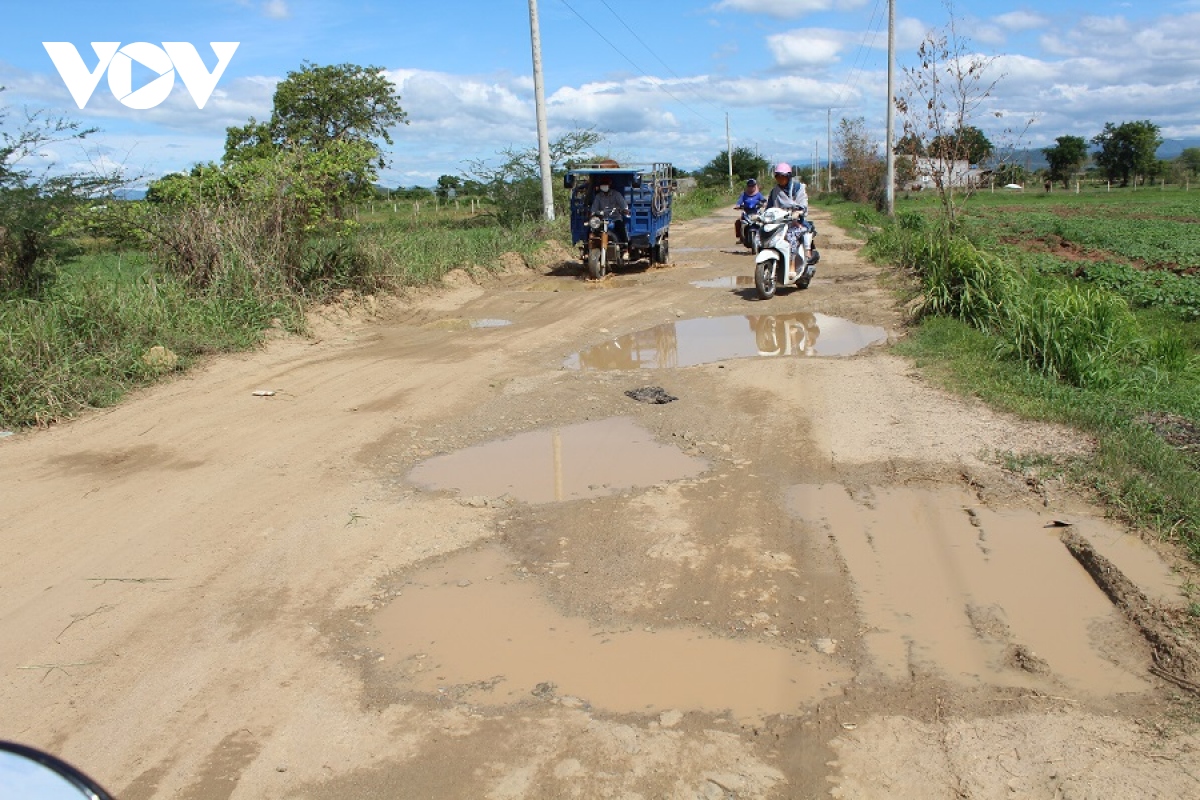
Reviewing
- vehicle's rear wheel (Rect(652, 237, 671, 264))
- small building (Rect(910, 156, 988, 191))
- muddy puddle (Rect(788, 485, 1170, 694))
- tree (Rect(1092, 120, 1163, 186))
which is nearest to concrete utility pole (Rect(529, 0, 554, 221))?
vehicle's rear wheel (Rect(652, 237, 671, 264))

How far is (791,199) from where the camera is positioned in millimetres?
12750

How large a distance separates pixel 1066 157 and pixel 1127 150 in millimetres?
4863

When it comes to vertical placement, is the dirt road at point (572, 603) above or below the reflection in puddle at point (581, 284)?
below

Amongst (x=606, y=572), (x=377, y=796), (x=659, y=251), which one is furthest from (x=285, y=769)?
(x=659, y=251)

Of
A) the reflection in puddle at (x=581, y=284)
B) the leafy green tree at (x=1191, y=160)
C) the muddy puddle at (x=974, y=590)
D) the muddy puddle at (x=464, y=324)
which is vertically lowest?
the muddy puddle at (x=974, y=590)

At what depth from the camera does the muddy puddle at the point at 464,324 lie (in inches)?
448

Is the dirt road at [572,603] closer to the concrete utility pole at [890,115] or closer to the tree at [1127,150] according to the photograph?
the concrete utility pole at [890,115]

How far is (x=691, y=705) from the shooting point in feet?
11.1

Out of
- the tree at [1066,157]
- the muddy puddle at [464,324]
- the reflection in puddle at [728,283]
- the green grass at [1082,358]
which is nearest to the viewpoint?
the green grass at [1082,358]

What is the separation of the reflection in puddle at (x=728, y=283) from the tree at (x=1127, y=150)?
179 feet

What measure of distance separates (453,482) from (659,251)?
11.7 m

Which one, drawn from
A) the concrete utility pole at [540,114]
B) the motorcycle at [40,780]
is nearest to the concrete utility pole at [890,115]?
the concrete utility pole at [540,114]

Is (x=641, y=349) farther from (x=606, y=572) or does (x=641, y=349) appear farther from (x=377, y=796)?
(x=377, y=796)

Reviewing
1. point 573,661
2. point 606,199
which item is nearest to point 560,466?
point 573,661
